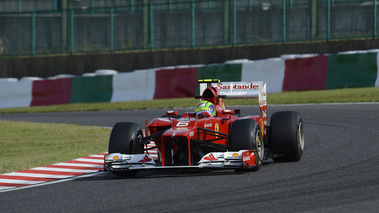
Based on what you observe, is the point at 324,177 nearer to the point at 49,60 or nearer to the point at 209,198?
the point at 209,198

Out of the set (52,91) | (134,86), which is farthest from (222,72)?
(52,91)

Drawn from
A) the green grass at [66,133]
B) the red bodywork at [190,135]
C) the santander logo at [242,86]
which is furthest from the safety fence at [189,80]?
the red bodywork at [190,135]

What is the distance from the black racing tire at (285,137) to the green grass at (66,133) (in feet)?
11.3

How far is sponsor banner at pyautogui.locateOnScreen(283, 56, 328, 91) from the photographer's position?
21.0 metres

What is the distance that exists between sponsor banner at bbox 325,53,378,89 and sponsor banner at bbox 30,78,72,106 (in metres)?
8.34

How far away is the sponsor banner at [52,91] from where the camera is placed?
24.6 meters

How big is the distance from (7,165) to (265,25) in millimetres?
14043

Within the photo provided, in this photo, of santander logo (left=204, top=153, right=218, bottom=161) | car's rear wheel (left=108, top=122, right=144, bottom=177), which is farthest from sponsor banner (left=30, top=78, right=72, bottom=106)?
santander logo (left=204, top=153, right=218, bottom=161)

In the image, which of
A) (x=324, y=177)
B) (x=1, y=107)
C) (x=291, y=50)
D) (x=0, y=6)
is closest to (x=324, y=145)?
(x=324, y=177)

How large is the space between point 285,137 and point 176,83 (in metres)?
12.5

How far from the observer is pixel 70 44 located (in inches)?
1061

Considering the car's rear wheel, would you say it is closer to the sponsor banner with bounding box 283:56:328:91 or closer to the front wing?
the front wing

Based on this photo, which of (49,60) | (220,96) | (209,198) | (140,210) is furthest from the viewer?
(49,60)

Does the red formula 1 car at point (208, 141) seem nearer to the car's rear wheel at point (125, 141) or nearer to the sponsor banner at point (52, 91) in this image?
the car's rear wheel at point (125, 141)
